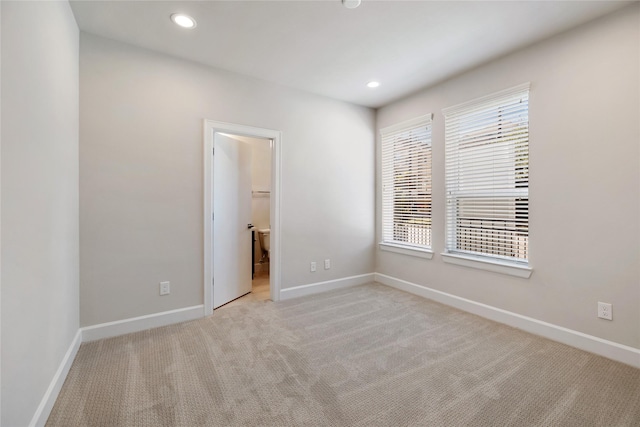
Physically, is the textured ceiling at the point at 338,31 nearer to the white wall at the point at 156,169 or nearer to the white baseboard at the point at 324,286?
the white wall at the point at 156,169

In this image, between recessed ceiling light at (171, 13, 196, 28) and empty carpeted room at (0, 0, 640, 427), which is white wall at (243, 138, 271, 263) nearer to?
empty carpeted room at (0, 0, 640, 427)

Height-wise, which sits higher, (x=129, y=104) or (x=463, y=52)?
(x=463, y=52)

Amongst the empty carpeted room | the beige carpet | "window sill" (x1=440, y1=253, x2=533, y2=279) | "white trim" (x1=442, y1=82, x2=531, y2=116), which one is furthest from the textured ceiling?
the beige carpet

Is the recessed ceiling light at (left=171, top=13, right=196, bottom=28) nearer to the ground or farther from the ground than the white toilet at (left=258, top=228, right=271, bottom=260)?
farther from the ground

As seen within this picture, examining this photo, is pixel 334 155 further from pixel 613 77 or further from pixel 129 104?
pixel 613 77

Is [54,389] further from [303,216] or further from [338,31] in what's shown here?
[338,31]

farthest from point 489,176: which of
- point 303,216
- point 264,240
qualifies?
point 264,240

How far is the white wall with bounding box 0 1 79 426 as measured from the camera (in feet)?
3.86

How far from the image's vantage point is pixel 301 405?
1.62 metres

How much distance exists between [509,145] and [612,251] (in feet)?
3.87

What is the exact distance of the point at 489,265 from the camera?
2832 mm

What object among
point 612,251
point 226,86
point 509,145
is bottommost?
point 612,251

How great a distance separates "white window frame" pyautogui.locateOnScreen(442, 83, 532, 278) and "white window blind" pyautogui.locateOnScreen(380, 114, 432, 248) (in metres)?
0.31

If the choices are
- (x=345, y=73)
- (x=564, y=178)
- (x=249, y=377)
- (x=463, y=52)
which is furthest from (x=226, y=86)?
(x=564, y=178)
